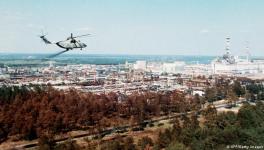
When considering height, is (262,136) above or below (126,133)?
above

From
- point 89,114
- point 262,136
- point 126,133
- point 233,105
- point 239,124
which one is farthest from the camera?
point 233,105

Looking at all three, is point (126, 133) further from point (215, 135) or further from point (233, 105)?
point (233, 105)

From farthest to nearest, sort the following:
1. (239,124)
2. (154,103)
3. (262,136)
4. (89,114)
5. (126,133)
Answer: (154,103) → (89,114) → (126,133) → (239,124) → (262,136)

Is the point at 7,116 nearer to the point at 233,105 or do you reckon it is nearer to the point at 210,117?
the point at 210,117

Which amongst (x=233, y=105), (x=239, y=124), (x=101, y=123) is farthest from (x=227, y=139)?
(x=233, y=105)

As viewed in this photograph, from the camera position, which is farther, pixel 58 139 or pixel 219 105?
pixel 219 105

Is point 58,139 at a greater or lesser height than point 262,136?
lesser

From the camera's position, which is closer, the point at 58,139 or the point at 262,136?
the point at 262,136

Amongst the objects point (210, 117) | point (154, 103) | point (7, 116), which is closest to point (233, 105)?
point (154, 103)

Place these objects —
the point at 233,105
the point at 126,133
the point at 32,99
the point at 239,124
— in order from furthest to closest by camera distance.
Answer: the point at 233,105 < the point at 32,99 < the point at 126,133 < the point at 239,124
